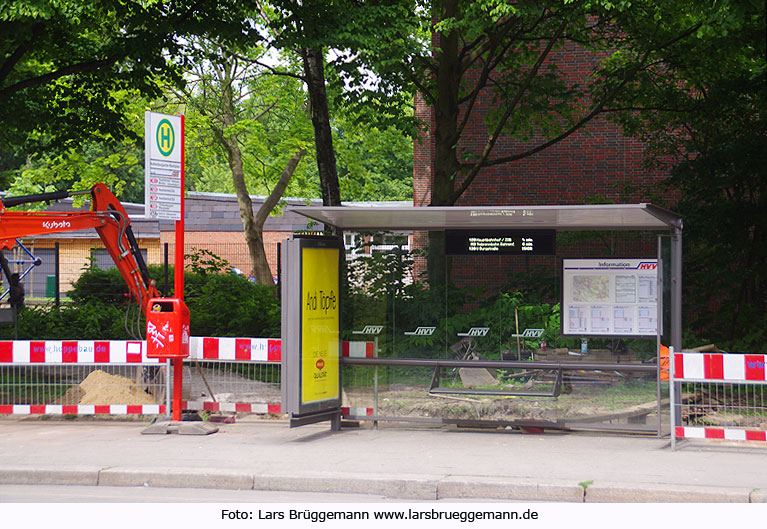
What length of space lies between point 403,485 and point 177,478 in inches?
87.5

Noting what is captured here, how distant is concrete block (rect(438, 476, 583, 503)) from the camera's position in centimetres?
763


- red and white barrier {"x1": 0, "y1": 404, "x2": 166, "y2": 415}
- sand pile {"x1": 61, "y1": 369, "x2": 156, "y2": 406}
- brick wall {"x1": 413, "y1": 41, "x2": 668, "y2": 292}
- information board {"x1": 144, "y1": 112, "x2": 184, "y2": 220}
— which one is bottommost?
red and white barrier {"x1": 0, "y1": 404, "x2": 166, "y2": 415}

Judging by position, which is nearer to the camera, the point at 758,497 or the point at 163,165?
the point at 758,497

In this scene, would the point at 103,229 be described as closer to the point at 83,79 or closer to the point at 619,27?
the point at 83,79

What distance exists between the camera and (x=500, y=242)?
36.9 feet

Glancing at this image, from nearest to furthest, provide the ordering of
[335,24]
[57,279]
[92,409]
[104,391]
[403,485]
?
[403,485], [92,409], [104,391], [335,24], [57,279]

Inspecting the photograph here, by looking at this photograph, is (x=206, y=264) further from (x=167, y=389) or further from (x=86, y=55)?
(x=167, y=389)

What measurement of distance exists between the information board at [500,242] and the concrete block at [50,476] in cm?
527

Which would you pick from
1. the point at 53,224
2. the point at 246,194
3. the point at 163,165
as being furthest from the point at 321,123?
the point at 246,194

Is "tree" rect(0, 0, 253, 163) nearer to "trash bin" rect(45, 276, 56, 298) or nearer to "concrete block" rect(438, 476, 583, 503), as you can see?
"trash bin" rect(45, 276, 56, 298)

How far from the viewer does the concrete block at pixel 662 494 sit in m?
7.39

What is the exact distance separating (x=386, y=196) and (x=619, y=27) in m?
45.5

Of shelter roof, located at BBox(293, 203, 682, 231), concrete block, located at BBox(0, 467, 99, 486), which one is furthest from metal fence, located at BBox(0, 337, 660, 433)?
concrete block, located at BBox(0, 467, 99, 486)

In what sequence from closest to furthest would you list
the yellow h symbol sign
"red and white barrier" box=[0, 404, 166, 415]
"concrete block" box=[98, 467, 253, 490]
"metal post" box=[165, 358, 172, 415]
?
"concrete block" box=[98, 467, 253, 490] < the yellow h symbol sign < "red and white barrier" box=[0, 404, 166, 415] < "metal post" box=[165, 358, 172, 415]
